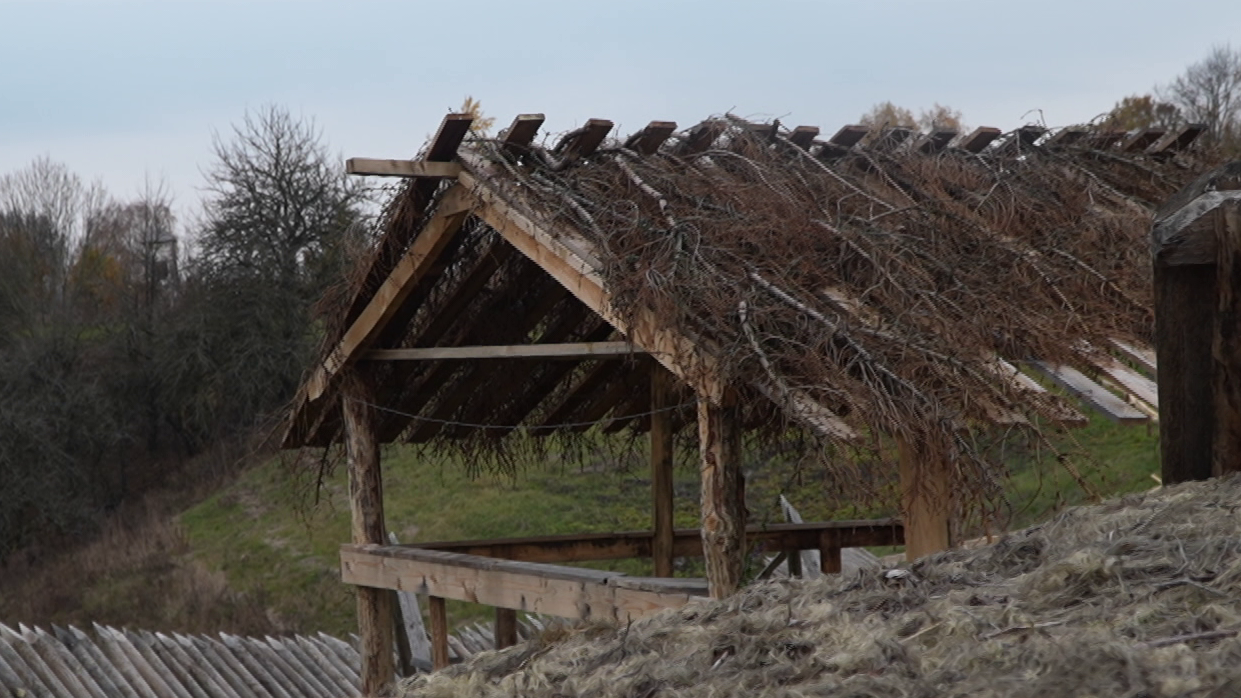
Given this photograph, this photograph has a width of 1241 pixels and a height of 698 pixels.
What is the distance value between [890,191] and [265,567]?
16.5 meters

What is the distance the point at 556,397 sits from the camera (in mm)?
10469

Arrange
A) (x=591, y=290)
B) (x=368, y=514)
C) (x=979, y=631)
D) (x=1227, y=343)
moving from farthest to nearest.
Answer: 1. (x=368, y=514)
2. (x=591, y=290)
3. (x=1227, y=343)
4. (x=979, y=631)

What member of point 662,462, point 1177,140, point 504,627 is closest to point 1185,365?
point 662,462

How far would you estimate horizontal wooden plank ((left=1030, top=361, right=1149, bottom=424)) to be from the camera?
20.0 feet

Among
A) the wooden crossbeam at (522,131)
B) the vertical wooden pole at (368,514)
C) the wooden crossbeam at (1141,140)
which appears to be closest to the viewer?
the wooden crossbeam at (522,131)

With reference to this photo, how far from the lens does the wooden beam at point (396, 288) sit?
26.3 feet

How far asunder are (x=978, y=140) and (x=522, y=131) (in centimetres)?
398

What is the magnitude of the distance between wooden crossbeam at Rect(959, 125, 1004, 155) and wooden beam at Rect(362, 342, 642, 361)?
3.48 meters

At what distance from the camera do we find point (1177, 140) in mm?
11242

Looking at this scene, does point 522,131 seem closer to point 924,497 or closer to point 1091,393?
point 924,497

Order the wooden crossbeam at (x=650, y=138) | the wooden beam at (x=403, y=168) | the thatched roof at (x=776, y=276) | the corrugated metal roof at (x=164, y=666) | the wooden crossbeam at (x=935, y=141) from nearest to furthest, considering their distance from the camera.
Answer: the thatched roof at (x=776, y=276)
the wooden beam at (x=403, y=168)
the wooden crossbeam at (x=650, y=138)
the wooden crossbeam at (x=935, y=141)
the corrugated metal roof at (x=164, y=666)

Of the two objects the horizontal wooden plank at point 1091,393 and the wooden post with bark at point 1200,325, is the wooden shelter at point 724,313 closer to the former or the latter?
the horizontal wooden plank at point 1091,393

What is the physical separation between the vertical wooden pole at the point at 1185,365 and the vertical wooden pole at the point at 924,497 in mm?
1905

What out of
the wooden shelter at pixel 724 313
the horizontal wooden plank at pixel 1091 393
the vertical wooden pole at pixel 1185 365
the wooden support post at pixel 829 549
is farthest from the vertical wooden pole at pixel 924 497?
the wooden support post at pixel 829 549
